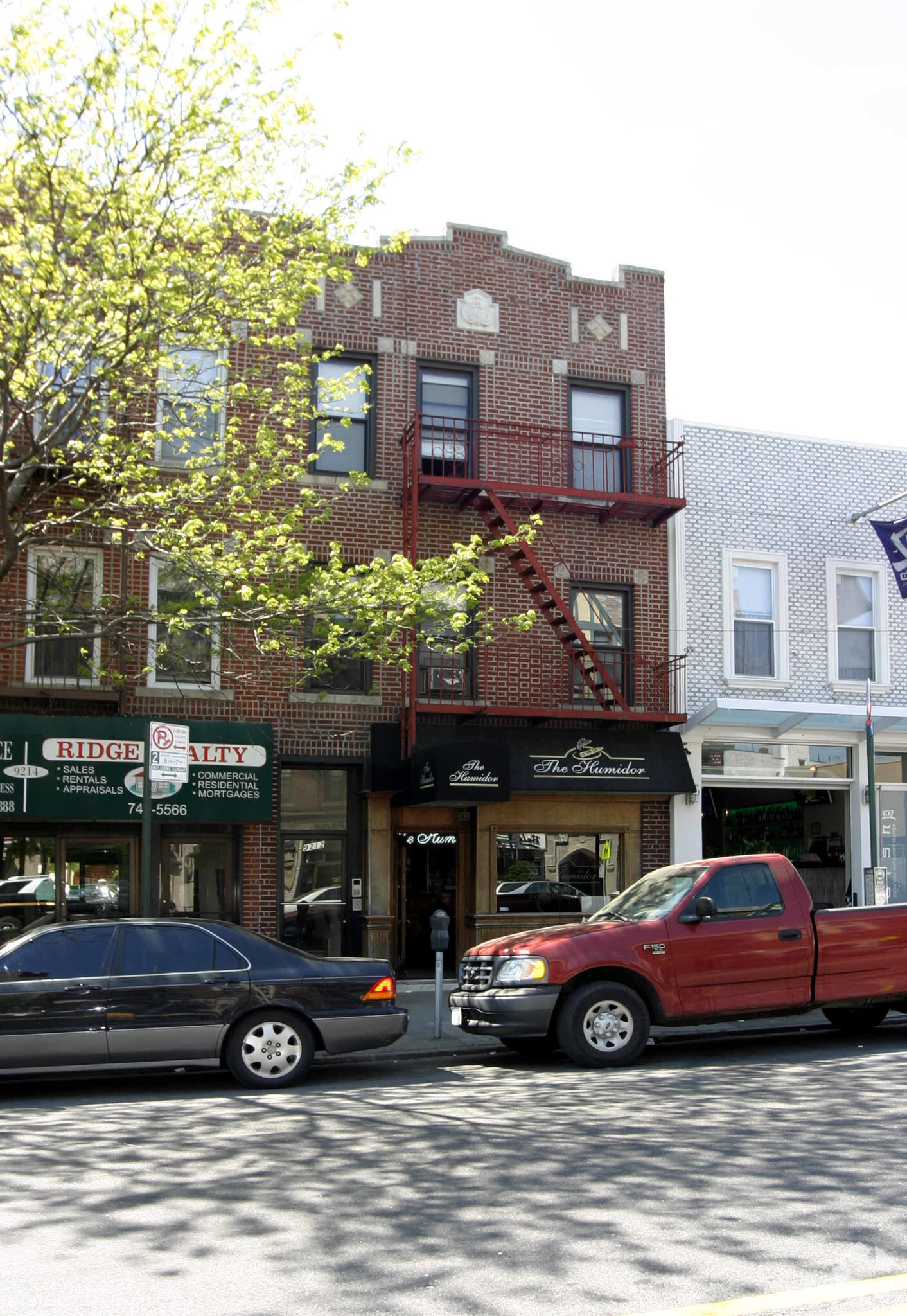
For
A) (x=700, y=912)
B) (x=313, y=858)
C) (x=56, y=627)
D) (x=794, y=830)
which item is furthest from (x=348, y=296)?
(x=700, y=912)

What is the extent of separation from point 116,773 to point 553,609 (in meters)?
6.52

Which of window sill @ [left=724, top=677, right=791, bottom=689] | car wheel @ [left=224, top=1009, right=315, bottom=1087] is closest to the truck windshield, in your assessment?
car wheel @ [left=224, top=1009, right=315, bottom=1087]

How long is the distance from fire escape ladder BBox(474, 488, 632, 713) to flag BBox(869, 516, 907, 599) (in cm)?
430

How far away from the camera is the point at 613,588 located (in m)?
19.2

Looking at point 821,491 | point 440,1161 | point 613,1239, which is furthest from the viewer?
point 821,491

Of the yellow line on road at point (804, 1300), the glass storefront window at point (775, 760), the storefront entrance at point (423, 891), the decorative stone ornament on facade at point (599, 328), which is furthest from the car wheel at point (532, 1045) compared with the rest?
the decorative stone ornament on facade at point (599, 328)

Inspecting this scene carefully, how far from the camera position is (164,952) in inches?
413

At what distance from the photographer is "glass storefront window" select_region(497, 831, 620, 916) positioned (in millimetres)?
18172

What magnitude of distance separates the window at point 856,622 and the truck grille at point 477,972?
405 inches

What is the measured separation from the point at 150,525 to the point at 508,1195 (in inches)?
452

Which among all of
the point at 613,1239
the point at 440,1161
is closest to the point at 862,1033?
the point at 440,1161

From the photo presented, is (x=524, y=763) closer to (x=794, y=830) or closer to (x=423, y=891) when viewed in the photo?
(x=423, y=891)

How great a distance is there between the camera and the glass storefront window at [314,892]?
1742 cm

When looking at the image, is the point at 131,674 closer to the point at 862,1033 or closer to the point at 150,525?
the point at 150,525
